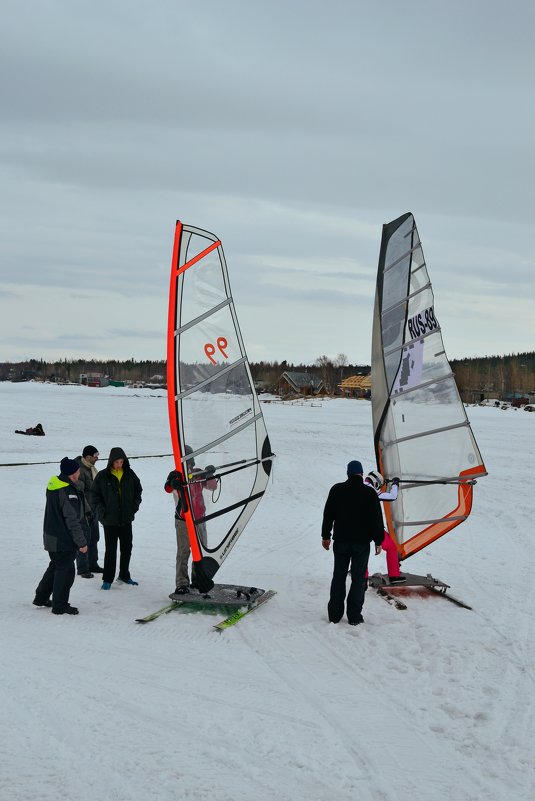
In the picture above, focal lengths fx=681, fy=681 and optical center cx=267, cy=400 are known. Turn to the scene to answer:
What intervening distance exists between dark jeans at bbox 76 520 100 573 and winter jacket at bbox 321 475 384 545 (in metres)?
2.71

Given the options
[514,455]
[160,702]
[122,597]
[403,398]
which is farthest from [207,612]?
[514,455]

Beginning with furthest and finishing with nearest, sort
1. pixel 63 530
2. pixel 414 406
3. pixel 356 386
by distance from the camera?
pixel 356 386
pixel 414 406
pixel 63 530

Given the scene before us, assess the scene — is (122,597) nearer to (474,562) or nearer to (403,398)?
(403,398)

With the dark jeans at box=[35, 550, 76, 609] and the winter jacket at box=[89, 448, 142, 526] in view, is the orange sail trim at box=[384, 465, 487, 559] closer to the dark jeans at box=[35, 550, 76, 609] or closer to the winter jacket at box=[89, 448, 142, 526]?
the winter jacket at box=[89, 448, 142, 526]

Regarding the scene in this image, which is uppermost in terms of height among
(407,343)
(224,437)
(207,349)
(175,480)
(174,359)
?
(407,343)

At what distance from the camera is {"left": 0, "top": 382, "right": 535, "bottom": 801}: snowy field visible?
3.47 metres

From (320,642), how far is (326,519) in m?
1.01

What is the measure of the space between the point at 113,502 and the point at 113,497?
0.05 meters

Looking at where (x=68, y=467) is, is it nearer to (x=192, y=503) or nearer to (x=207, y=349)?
(x=192, y=503)

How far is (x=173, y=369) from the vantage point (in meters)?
5.79

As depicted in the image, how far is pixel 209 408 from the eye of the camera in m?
6.24

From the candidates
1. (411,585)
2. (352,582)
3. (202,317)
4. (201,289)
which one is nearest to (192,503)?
(352,582)

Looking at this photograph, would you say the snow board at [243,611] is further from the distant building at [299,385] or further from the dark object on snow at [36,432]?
the distant building at [299,385]

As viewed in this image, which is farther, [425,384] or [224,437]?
[425,384]
